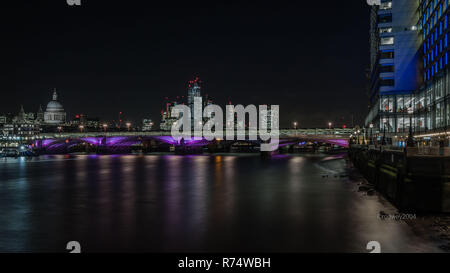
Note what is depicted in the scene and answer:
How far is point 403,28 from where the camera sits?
92.0 meters

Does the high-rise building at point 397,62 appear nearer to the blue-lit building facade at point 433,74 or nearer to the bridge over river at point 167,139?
the blue-lit building facade at point 433,74

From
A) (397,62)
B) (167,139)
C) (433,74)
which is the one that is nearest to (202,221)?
(433,74)

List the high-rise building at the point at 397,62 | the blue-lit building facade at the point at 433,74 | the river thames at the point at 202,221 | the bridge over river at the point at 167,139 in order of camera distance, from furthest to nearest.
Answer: the bridge over river at the point at 167,139, the high-rise building at the point at 397,62, the blue-lit building facade at the point at 433,74, the river thames at the point at 202,221

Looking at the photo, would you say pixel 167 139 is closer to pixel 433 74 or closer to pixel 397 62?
pixel 397 62

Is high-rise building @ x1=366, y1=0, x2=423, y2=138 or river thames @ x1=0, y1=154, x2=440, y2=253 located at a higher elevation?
high-rise building @ x1=366, y1=0, x2=423, y2=138

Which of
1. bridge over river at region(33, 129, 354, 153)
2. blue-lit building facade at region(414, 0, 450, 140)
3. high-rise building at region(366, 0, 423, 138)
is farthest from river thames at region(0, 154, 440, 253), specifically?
bridge over river at region(33, 129, 354, 153)

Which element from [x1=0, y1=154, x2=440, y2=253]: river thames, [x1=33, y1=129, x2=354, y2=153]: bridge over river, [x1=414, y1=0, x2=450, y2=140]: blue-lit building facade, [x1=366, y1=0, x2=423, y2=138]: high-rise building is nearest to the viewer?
[x1=0, y1=154, x2=440, y2=253]: river thames

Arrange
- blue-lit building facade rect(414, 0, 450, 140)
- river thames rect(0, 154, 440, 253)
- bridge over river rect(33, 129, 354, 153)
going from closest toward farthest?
river thames rect(0, 154, 440, 253) → blue-lit building facade rect(414, 0, 450, 140) → bridge over river rect(33, 129, 354, 153)

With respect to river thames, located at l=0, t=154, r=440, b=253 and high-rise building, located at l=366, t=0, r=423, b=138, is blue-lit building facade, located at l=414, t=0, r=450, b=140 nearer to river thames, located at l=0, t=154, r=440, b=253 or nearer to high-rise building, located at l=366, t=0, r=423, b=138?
high-rise building, located at l=366, t=0, r=423, b=138

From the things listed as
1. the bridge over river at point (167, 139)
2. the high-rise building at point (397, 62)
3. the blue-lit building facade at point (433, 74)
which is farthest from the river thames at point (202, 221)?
the bridge over river at point (167, 139)

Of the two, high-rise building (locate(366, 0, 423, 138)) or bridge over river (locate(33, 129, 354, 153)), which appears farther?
bridge over river (locate(33, 129, 354, 153))

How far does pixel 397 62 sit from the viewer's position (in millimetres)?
91125

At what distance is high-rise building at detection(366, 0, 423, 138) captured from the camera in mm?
89375

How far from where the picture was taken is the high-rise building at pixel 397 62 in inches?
3519
